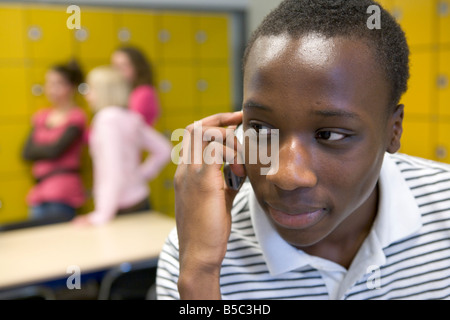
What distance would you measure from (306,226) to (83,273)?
1342 mm

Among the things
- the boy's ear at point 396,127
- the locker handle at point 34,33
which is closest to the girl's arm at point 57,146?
the locker handle at point 34,33

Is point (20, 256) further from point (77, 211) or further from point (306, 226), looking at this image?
point (306, 226)

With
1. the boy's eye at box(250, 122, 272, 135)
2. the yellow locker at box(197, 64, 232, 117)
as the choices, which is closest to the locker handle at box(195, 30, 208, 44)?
the yellow locker at box(197, 64, 232, 117)

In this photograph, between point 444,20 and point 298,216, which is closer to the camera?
point 298,216

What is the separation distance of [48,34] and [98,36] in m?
0.36

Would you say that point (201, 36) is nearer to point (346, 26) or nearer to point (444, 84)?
point (444, 84)

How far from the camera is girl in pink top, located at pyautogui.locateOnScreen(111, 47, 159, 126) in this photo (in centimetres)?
276

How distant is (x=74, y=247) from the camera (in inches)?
75.2

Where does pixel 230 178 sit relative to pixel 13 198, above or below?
below

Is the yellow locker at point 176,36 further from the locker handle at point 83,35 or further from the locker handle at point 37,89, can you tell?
the locker handle at point 37,89

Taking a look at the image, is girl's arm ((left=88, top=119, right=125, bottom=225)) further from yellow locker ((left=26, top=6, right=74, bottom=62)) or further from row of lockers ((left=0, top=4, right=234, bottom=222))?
yellow locker ((left=26, top=6, right=74, bottom=62))

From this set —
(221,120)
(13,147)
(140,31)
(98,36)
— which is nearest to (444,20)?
(140,31)

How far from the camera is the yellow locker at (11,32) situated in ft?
10.5
